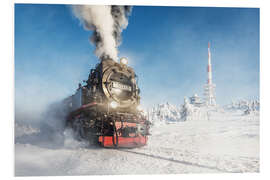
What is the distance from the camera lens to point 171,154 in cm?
511

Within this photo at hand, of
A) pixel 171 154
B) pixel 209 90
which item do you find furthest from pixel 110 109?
pixel 209 90

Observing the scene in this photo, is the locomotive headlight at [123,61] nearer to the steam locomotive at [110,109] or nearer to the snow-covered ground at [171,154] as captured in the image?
the steam locomotive at [110,109]

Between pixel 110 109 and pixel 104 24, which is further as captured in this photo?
pixel 104 24

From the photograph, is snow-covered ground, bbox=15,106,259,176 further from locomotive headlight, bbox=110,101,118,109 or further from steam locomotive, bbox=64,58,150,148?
locomotive headlight, bbox=110,101,118,109

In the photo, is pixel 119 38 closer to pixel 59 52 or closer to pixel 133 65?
pixel 133 65

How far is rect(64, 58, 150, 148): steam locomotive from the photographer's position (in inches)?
210

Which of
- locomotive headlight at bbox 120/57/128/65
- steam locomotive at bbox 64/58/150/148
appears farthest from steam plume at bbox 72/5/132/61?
steam locomotive at bbox 64/58/150/148

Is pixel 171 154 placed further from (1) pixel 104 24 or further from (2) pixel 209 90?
(1) pixel 104 24

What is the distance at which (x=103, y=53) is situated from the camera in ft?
21.1

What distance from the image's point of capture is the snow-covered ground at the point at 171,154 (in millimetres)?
4629

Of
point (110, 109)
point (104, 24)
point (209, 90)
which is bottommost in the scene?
point (110, 109)

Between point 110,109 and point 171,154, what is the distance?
1.88 m

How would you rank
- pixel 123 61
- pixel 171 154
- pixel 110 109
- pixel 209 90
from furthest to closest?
pixel 123 61 < pixel 209 90 < pixel 110 109 < pixel 171 154

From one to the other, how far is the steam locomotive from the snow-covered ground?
32 centimetres
